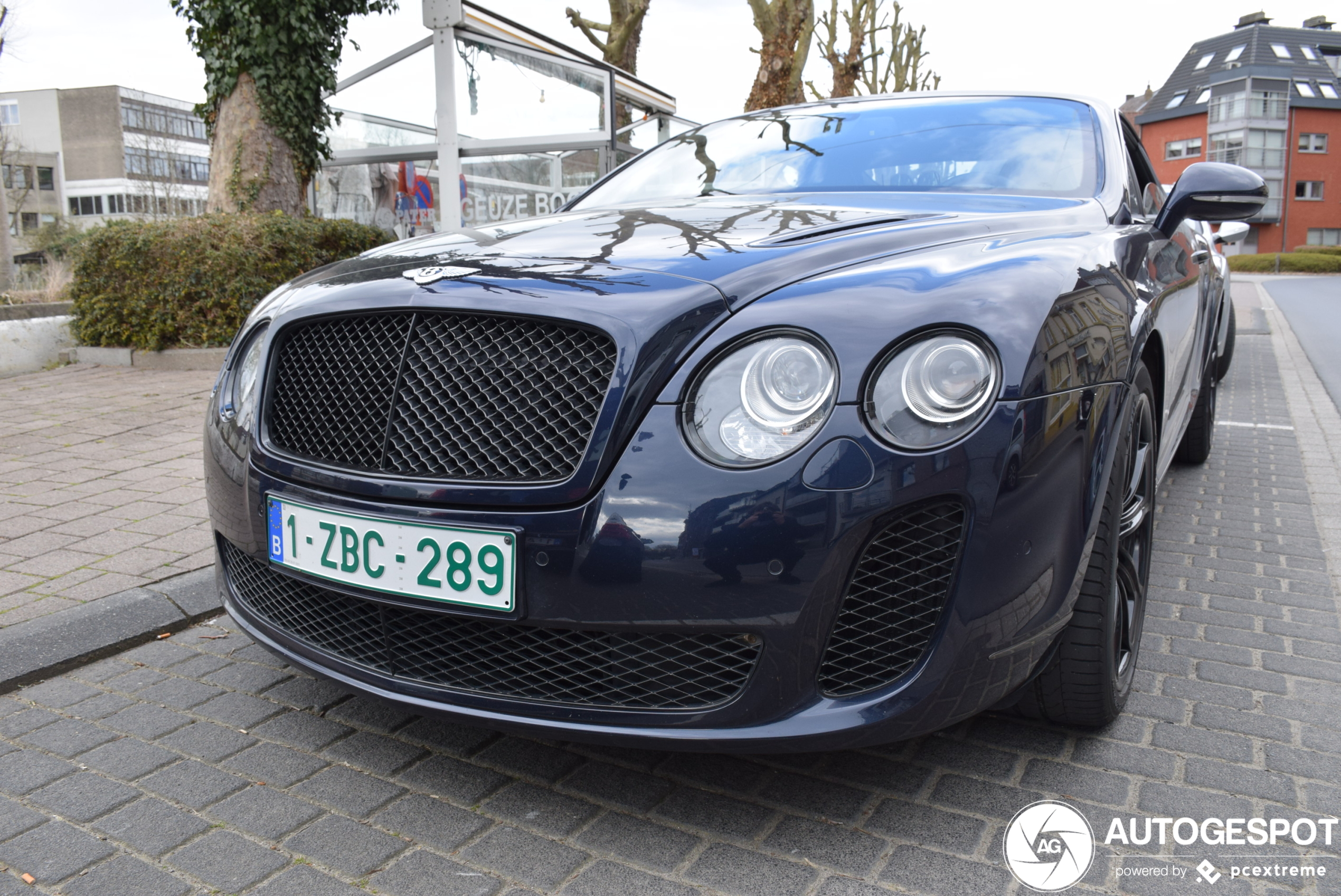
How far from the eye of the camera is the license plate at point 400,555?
1.76 metres

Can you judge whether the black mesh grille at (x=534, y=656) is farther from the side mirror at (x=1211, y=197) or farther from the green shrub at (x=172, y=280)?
the green shrub at (x=172, y=280)

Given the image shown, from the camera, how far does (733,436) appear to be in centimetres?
169

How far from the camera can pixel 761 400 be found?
1698 mm

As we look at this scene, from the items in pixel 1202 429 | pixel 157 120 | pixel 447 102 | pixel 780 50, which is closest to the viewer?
pixel 1202 429

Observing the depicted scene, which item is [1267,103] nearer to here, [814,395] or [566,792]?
[814,395]

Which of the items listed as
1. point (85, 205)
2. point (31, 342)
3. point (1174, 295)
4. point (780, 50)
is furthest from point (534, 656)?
point (85, 205)

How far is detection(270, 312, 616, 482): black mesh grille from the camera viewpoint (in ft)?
5.84

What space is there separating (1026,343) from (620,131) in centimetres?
1093

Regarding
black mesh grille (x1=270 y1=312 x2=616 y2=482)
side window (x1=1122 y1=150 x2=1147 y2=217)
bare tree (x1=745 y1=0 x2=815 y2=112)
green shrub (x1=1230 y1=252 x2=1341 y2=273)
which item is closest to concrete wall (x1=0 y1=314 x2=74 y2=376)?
black mesh grille (x1=270 y1=312 x2=616 y2=482)

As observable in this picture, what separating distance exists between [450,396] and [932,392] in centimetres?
87

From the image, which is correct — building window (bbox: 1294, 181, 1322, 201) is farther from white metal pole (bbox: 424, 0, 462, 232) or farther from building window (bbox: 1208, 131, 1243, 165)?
white metal pole (bbox: 424, 0, 462, 232)

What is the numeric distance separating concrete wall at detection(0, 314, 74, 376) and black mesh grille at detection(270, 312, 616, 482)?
24.8 feet

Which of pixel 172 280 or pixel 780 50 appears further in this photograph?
pixel 780 50

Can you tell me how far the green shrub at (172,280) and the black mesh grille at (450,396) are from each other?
6660mm
